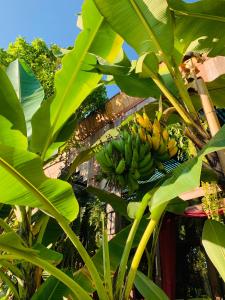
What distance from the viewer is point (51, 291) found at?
5.10ft

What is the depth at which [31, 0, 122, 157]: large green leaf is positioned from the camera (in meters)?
1.64

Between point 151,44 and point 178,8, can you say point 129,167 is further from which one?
point 178,8

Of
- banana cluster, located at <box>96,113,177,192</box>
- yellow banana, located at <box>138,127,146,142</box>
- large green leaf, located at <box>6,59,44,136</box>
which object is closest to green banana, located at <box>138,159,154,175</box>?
banana cluster, located at <box>96,113,177,192</box>

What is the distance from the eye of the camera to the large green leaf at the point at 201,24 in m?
1.38

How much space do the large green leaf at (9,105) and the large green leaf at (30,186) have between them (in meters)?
0.56

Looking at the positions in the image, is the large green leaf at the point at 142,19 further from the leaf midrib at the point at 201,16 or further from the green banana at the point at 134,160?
the green banana at the point at 134,160

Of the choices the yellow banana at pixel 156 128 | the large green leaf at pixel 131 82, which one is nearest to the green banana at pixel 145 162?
the yellow banana at pixel 156 128

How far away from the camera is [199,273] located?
14.2ft

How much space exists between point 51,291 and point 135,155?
79cm

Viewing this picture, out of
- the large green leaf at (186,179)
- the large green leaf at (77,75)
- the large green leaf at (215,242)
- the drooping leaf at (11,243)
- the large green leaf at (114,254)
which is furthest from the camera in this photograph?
the large green leaf at (114,254)

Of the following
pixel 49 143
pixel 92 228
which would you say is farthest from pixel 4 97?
pixel 92 228

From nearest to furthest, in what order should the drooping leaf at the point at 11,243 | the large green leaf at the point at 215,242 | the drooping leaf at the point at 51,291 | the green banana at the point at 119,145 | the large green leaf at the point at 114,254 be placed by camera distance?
the large green leaf at the point at 215,242 < the drooping leaf at the point at 11,243 < the green banana at the point at 119,145 < the drooping leaf at the point at 51,291 < the large green leaf at the point at 114,254

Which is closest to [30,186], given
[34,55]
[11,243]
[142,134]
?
[11,243]

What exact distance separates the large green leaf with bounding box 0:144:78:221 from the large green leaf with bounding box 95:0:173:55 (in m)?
0.69
